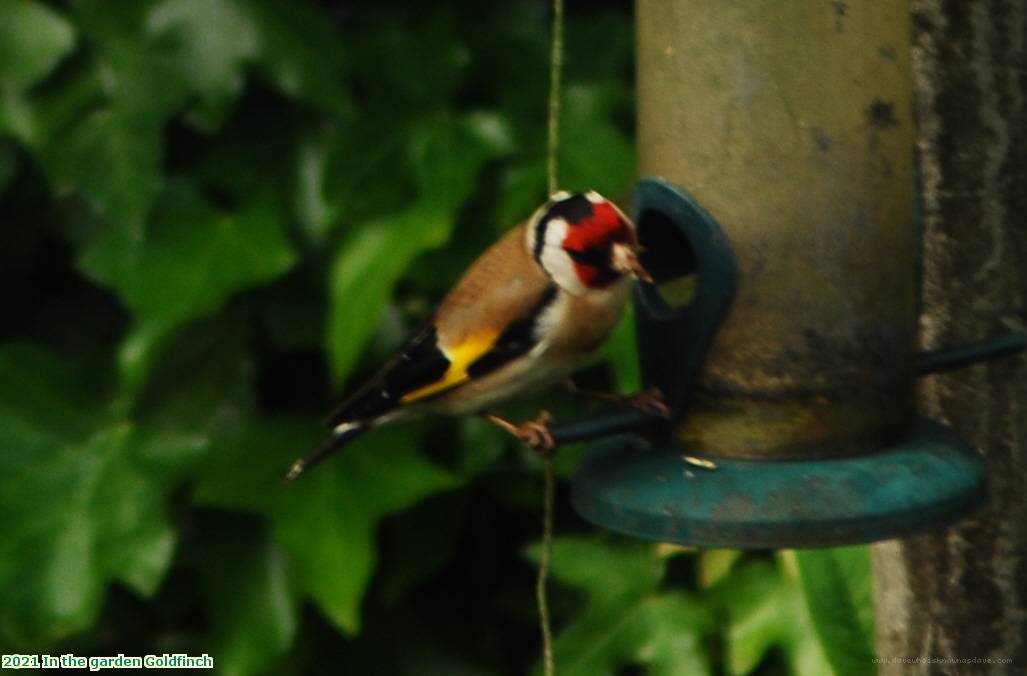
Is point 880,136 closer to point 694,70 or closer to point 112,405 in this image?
point 694,70

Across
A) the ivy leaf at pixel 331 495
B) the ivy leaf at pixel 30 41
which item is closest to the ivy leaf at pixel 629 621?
the ivy leaf at pixel 331 495

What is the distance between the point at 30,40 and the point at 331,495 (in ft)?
3.03

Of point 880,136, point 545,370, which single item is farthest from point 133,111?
point 880,136

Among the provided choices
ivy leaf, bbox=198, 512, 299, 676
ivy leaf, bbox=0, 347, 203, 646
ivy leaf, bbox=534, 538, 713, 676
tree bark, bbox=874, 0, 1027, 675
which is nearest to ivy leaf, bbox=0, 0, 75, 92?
ivy leaf, bbox=0, 347, 203, 646

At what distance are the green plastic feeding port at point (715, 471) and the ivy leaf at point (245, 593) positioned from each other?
36.6 inches

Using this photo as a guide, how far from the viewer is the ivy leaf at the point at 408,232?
2.61 m

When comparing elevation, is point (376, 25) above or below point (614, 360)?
above

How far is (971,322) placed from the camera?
2.22 m

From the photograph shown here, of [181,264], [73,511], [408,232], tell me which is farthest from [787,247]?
[73,511]

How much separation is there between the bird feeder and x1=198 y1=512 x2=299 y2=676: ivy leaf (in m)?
0.98

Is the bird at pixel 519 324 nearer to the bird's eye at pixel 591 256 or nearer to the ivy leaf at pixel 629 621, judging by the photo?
the bird's eye at pixel 591 256

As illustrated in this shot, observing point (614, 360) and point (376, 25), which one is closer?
point (614, 360)

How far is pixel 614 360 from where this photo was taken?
2576mm

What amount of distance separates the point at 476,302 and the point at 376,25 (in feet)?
2.98
